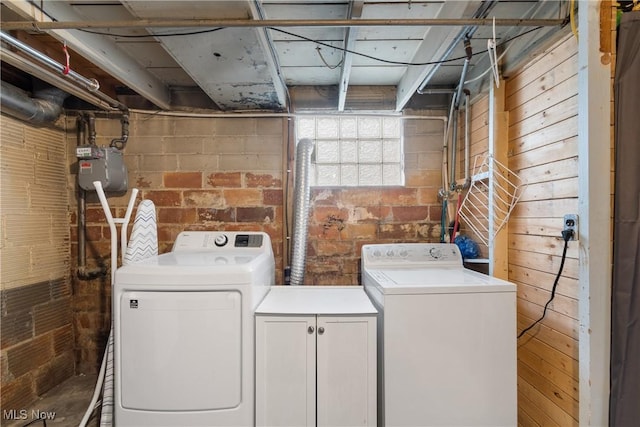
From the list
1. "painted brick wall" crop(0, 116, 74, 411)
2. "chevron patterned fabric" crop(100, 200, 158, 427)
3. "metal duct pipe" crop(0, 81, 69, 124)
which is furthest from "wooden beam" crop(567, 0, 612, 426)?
"painted brick wall" crop(0, 116, 74, 411)

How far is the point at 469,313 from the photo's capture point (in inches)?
55.5

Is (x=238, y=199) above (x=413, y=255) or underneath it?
above

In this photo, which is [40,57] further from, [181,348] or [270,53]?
[181,348]

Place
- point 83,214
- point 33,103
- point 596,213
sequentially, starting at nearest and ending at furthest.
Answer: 1. point 596,213
2. point 33,103
3. point 83,214

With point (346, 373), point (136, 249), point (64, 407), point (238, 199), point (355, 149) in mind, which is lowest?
point (64, 407)

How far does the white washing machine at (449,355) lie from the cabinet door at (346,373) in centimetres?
6

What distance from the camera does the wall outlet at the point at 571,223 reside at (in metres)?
1.28

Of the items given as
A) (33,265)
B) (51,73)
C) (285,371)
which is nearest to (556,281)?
(285,371)

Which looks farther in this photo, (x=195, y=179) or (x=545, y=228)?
(x=195, y=179)

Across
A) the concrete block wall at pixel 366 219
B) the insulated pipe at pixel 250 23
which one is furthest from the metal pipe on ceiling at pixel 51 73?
the concrete block wall at pixel 366 219

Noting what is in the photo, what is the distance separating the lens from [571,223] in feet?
4.24

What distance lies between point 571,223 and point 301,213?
152 cm

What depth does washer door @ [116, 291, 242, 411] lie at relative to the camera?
139 centimetres

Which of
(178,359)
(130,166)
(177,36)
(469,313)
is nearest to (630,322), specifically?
(469,313)
